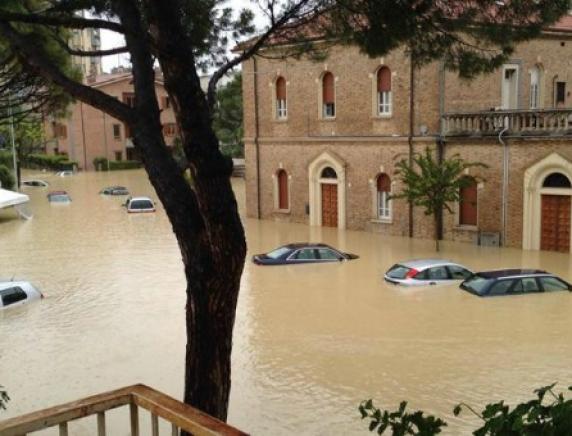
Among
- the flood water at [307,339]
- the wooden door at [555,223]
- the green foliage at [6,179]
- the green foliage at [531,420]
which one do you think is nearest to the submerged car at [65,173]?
the green foliage at [6,179]

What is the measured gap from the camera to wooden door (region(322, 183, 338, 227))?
3275 cm

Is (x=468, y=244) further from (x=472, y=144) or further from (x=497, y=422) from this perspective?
(x=497, y=422)

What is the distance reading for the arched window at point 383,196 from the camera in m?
30.5

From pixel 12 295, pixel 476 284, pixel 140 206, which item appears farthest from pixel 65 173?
pixel 476 284

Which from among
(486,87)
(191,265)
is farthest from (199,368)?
(486,87)

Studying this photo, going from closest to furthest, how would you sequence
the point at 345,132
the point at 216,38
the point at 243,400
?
1. the point at 216,38
2. the point at 243,400
3. the point at 345,132

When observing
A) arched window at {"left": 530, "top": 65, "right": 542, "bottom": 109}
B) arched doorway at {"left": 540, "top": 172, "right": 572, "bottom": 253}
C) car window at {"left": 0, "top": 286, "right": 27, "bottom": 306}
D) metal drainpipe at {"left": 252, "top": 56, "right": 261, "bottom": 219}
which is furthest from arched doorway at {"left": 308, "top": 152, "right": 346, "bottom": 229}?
car window at {"left": 0, "top": 286, "right": 27, "bottom": 306}

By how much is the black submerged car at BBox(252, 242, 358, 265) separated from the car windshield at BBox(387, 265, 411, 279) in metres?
3.37

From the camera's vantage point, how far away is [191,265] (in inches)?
295

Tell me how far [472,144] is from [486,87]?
3.31 m

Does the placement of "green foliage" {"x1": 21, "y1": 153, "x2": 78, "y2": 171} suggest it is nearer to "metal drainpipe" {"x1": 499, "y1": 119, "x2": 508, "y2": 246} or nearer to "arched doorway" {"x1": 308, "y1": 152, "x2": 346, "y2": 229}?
"arched doorway" {"x1": 308, "y1": 152, "x2": 346, "y2": 229}

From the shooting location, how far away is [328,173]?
1297 inches

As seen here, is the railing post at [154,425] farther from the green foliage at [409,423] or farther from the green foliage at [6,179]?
the green foliage at [6,179]

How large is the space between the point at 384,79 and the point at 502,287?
13686 mm
